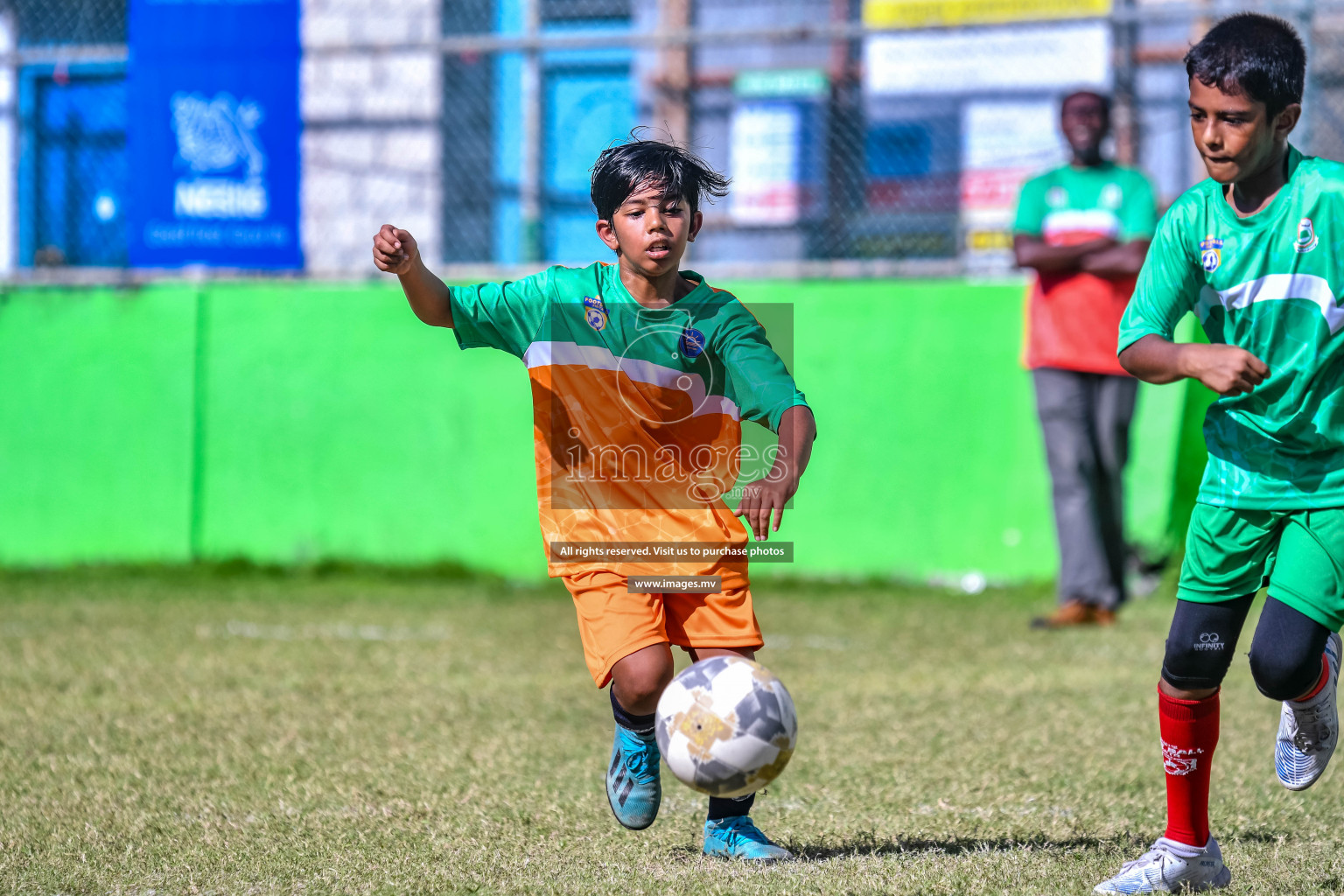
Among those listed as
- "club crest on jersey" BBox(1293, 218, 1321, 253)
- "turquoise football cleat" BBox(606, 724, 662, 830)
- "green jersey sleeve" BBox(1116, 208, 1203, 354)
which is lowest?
"turquoise football cleat" BBox(606, 724, 662, 830)

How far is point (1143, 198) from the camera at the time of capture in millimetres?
6914

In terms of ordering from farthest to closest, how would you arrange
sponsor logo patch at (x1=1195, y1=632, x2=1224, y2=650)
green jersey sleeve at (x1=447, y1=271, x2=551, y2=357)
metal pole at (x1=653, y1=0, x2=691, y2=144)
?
metal pole at (x1=653, y1=0, x2=691, y2=144), green jersey sleeve at (x1=447, y1=271, x2=551, y2=357), sponsor logo patch at (x1=1195, y1=632, x2=1224, y2=650)

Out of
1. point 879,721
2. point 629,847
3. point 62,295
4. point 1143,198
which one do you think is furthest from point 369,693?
point 62,295

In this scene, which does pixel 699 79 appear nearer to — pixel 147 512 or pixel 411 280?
pixel 147 512

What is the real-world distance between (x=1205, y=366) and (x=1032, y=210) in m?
4.26

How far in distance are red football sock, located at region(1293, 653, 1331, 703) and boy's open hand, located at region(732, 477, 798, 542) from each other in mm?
1182

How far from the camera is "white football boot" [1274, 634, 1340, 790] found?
10.9ft

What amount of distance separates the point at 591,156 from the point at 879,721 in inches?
194

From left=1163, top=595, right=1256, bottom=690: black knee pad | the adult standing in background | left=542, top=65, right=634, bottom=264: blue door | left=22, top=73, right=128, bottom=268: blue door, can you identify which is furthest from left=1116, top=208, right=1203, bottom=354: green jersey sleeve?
left=22, top=73, right=128, bottom=268: blue door

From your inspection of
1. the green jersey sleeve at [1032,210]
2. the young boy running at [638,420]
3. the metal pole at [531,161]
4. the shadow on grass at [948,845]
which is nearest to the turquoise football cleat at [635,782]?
the young boy running at [638,420]

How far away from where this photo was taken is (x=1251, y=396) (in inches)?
126

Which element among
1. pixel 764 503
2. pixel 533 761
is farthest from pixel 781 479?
pixel 533 761

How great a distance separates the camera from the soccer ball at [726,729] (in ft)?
10.3

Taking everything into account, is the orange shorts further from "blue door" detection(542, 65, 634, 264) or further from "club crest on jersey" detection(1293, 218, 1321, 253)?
"blue door" detection(542, 65, 634, 264)
